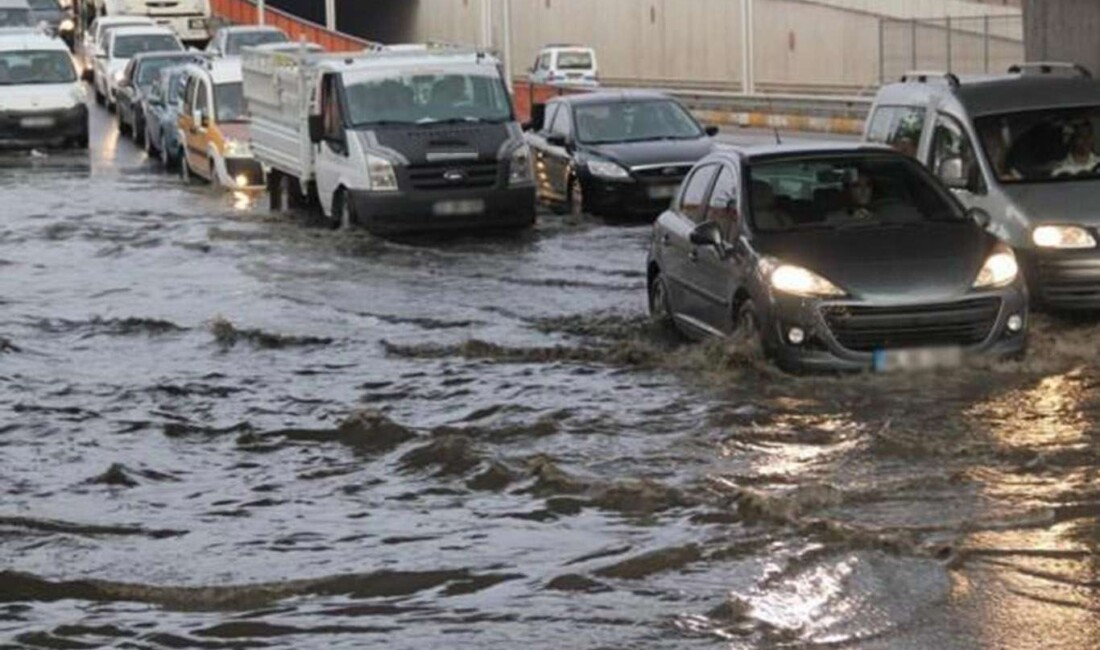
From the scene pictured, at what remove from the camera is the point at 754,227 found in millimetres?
13664

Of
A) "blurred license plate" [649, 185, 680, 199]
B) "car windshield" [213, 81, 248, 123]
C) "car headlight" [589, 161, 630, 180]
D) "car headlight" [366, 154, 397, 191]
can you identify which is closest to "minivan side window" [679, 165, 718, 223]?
"car headlight" [366, 154, 397, 191]

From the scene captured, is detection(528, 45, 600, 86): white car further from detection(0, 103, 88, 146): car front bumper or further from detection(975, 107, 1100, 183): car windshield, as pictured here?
detection(975, 107, 1100, 183): car windshield

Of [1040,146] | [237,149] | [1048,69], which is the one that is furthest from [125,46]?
[1040,146]

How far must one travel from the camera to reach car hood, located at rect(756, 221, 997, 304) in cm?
1277

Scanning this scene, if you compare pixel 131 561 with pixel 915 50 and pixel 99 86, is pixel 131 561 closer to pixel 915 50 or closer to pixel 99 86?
pixel 915 50

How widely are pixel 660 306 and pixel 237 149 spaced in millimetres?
15092

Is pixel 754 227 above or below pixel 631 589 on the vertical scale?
above

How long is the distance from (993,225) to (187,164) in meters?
18.9

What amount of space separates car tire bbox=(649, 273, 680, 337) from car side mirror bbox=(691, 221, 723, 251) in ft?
4.41

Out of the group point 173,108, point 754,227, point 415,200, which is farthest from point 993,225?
point 173,108

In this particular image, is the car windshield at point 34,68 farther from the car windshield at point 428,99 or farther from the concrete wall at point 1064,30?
the concrete wall at point 1064,30

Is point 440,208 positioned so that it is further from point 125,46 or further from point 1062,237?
point 125,46

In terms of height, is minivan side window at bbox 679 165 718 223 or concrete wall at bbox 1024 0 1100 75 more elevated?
concrete wall at bbox 1024 0 1100 75

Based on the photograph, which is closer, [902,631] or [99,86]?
[902,631]
